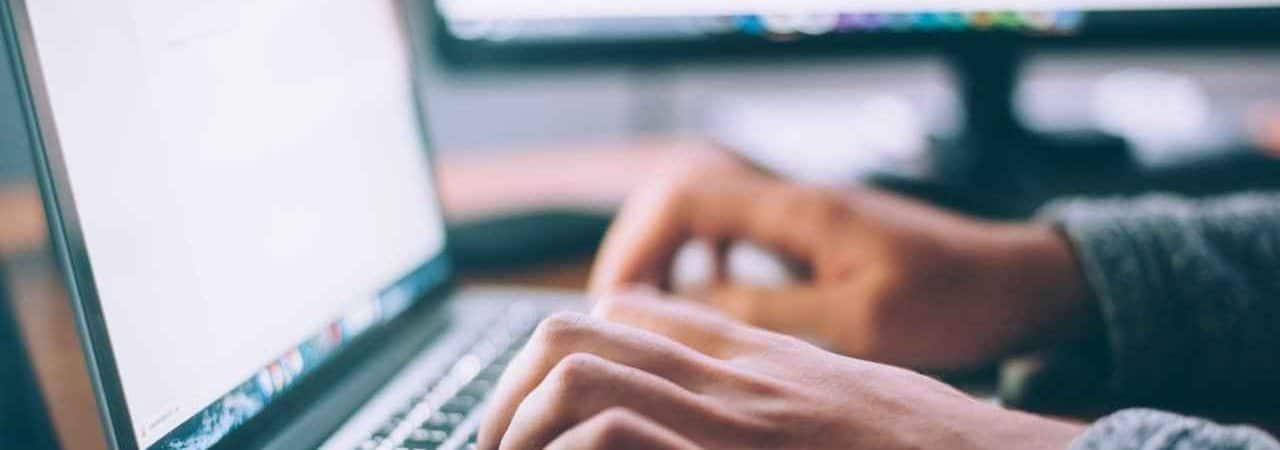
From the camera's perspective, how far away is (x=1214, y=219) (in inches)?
22.2

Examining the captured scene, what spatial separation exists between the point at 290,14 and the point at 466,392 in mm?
163

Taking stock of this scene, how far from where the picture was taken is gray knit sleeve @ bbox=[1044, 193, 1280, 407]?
0.52 m

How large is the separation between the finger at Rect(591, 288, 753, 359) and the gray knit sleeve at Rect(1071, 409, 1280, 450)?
→ 112 millimetres

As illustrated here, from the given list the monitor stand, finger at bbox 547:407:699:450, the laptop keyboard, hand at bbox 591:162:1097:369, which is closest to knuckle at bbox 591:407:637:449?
finger at bbox 547:407:699:450

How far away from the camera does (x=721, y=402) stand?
371 millimetres

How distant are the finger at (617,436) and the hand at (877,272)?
0.74ft

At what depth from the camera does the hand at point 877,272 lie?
56 cm

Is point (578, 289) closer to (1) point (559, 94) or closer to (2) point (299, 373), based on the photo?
(2) point (299, 373)

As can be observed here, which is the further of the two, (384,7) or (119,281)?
(384,7)

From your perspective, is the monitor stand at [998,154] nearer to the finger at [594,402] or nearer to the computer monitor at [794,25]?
the computer monitor at [794,25]

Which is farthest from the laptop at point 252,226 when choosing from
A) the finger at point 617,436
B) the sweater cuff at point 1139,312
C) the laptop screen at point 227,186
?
the sweater cuff at point 1139,312

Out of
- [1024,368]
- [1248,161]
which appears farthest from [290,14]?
[1248,161]

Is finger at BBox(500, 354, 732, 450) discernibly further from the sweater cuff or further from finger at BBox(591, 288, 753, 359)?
the sweater cuff

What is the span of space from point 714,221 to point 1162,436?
10.8 inches
